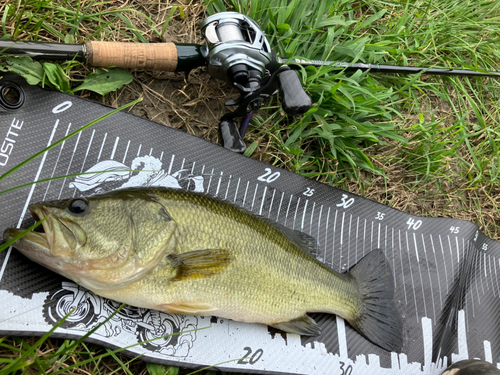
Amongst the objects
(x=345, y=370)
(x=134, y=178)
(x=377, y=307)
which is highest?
(x=134, y=178)

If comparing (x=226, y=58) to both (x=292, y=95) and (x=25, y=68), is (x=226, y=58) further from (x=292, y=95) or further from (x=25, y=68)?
(x=25, y=68)

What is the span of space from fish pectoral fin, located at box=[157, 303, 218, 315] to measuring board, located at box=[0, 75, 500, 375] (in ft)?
0.43

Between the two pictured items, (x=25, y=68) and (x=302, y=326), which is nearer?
(x=25, y=68)

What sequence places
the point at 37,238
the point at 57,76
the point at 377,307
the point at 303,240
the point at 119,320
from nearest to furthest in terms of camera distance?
the point at 37,238 < the point at 119,320 < the point at 57,76 < the point at 303,240 < the point at 377,307

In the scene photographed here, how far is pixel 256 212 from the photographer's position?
9.39ft

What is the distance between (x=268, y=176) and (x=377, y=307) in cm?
122

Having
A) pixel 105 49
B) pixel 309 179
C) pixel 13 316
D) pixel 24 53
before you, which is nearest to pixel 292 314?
pixel 309 179

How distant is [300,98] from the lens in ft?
8.39

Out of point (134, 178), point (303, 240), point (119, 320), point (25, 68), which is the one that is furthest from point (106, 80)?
point (303, 240)

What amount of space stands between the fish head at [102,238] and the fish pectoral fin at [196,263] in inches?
3.4

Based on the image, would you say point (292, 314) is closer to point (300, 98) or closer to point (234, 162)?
point (234, 162)

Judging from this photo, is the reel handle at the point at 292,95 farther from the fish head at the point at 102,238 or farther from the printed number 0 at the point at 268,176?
the fish head at the point at 102,238

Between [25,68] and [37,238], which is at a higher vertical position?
[25,68]

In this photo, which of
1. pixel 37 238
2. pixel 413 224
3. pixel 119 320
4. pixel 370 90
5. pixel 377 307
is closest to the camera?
pixel 37 238
